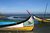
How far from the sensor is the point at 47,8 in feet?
16.8

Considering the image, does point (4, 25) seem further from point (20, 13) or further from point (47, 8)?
point (47, 8)

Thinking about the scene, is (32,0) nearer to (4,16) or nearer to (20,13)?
(20,13)

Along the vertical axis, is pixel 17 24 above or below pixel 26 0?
below

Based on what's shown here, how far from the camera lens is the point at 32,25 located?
5137 millimetres

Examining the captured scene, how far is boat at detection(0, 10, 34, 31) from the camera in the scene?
A: 16.6 feet

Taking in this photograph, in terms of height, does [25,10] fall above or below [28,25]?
above

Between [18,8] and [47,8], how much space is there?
2.06 ft

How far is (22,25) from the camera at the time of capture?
5.12 meters

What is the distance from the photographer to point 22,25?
16.8 ft

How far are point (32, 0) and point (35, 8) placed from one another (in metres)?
0.18

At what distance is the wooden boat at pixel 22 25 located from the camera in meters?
5.05

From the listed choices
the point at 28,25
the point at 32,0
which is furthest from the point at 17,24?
the point at 32,0

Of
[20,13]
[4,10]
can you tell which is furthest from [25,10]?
[4,10]

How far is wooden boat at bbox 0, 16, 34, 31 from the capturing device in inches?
199
